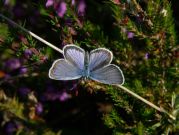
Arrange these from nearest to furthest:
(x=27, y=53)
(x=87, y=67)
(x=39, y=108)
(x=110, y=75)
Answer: (x=110, y=75) → (x=87, y=67) → (x=27, y=53) → (x=39, y=108)

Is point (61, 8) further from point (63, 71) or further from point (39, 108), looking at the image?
point (63, 71)

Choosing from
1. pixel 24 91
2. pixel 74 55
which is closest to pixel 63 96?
pixel 24 91

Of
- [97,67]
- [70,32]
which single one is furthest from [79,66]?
[70,32]

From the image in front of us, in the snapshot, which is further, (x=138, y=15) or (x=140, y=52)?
(x=140, y=52)

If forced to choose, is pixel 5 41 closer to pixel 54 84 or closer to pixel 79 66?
pixel 79 66

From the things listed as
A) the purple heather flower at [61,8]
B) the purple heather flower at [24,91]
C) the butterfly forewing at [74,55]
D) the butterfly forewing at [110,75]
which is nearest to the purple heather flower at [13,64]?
the purple heather flower at [24,91]

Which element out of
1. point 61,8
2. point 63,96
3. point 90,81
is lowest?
point 63,96

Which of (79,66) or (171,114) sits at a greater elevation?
(79,66)

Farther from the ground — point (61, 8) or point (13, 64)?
point (61, 8)
